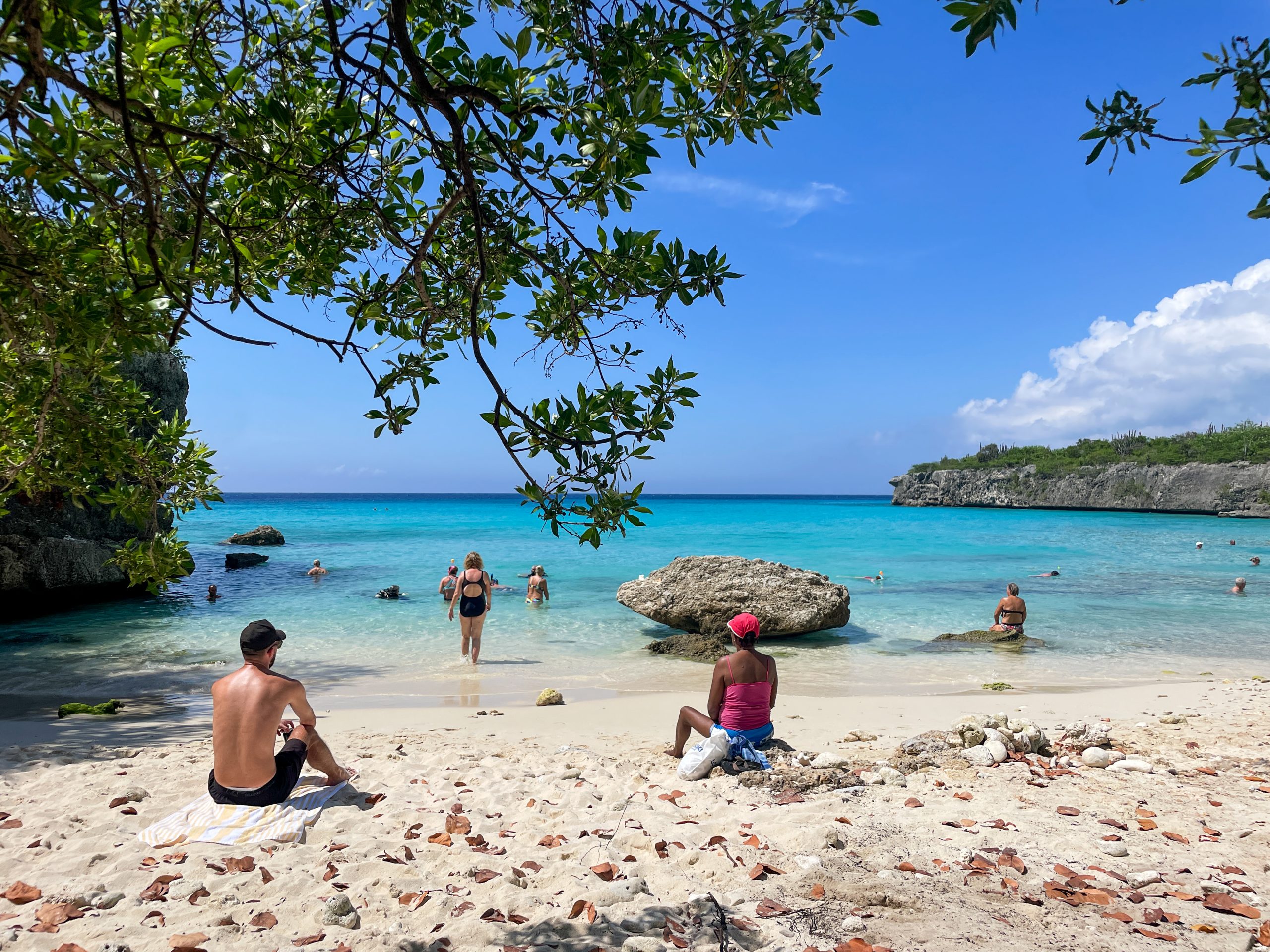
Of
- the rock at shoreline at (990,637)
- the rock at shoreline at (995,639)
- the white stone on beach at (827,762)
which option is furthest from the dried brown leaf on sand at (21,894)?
the rock at shoreline at (990,637)

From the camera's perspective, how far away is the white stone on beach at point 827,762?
243 inches

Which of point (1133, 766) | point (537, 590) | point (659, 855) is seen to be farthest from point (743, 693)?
point (537, 590)

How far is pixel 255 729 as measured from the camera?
504 cm

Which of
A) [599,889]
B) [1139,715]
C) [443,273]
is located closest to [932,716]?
[1139,715]

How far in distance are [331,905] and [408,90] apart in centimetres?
412

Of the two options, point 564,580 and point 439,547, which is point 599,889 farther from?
point 439,547

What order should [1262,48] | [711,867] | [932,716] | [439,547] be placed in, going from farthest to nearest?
1. [439,547]
2. [932,716]
3. [711,867]
4. [1262,48]

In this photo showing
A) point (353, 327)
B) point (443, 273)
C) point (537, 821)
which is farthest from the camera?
point (537, 821)

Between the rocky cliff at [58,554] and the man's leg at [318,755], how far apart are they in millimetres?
12808

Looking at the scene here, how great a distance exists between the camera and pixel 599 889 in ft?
13.3

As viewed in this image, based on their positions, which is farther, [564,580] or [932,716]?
[564,580]

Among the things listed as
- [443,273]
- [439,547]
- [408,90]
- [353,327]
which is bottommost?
[439,547]

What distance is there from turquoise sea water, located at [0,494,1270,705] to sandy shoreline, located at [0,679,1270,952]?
4410 mm

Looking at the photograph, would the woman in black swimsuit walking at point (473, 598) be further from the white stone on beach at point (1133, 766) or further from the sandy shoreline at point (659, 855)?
the white stone on beach at point (1133, 766)
